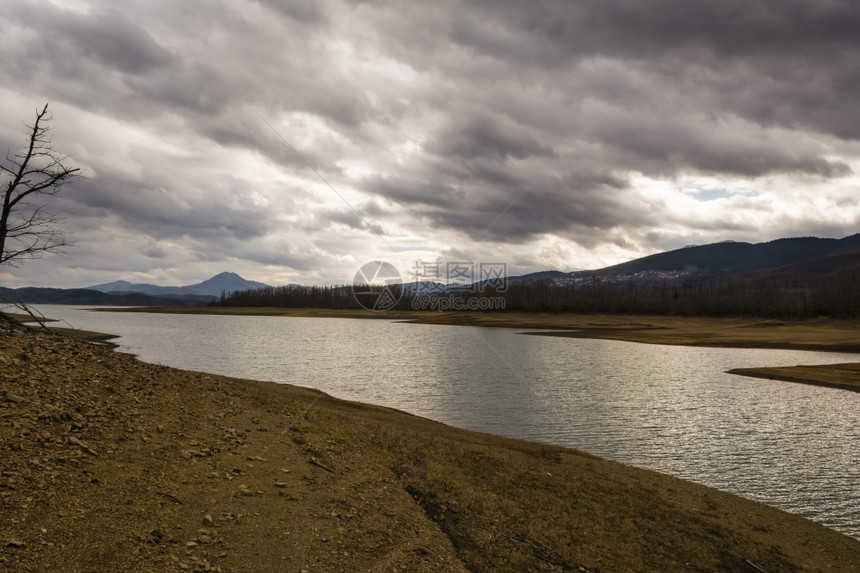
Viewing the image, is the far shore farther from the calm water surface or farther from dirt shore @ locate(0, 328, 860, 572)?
dirt shore @ locate(0, 328, 860, 572)

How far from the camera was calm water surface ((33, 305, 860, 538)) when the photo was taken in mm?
20734

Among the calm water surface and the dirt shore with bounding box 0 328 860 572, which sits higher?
the dirt shore with bounding box 0 328 860 572

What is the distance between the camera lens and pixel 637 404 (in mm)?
34688

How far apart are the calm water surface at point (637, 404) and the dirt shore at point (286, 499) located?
179 inches

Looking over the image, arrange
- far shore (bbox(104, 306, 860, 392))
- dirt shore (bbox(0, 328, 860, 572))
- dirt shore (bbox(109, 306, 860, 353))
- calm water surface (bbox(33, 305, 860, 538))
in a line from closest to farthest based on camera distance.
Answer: dirt shore (bbox(0, 328, 860, 572)) → calm water surface (bbox(33, 305, 860, 538)) → far shore (bbox(104, 306, 860, 392)) → dirt shore (bbox(109, 306, 860, 353))

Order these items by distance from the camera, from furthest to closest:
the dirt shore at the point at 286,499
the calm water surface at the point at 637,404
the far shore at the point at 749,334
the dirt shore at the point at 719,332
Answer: the dirt shore at the point at 719,332, the far shore at the point at 749,334, the calm water surface at the point at 637,404, the dirt shore at the point at 286,499

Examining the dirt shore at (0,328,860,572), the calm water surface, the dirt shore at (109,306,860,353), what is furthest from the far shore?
the dirt shore at (0,328,860,572)

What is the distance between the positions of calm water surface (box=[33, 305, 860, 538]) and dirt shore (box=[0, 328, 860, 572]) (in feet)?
15.0

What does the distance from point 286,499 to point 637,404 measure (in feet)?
97.4

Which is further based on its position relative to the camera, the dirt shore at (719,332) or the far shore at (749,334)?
the dirt shore at (719,332)

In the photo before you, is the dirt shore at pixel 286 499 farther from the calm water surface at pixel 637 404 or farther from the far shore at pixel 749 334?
the far shore at pixel 749 334

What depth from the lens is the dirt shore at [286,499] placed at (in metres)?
8.78

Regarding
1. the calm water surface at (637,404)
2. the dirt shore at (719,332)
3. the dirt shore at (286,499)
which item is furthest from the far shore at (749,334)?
the dirt shore at (286,499)

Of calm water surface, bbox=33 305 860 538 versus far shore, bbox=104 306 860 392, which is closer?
calm water surface, bbox=33 305 860 538
